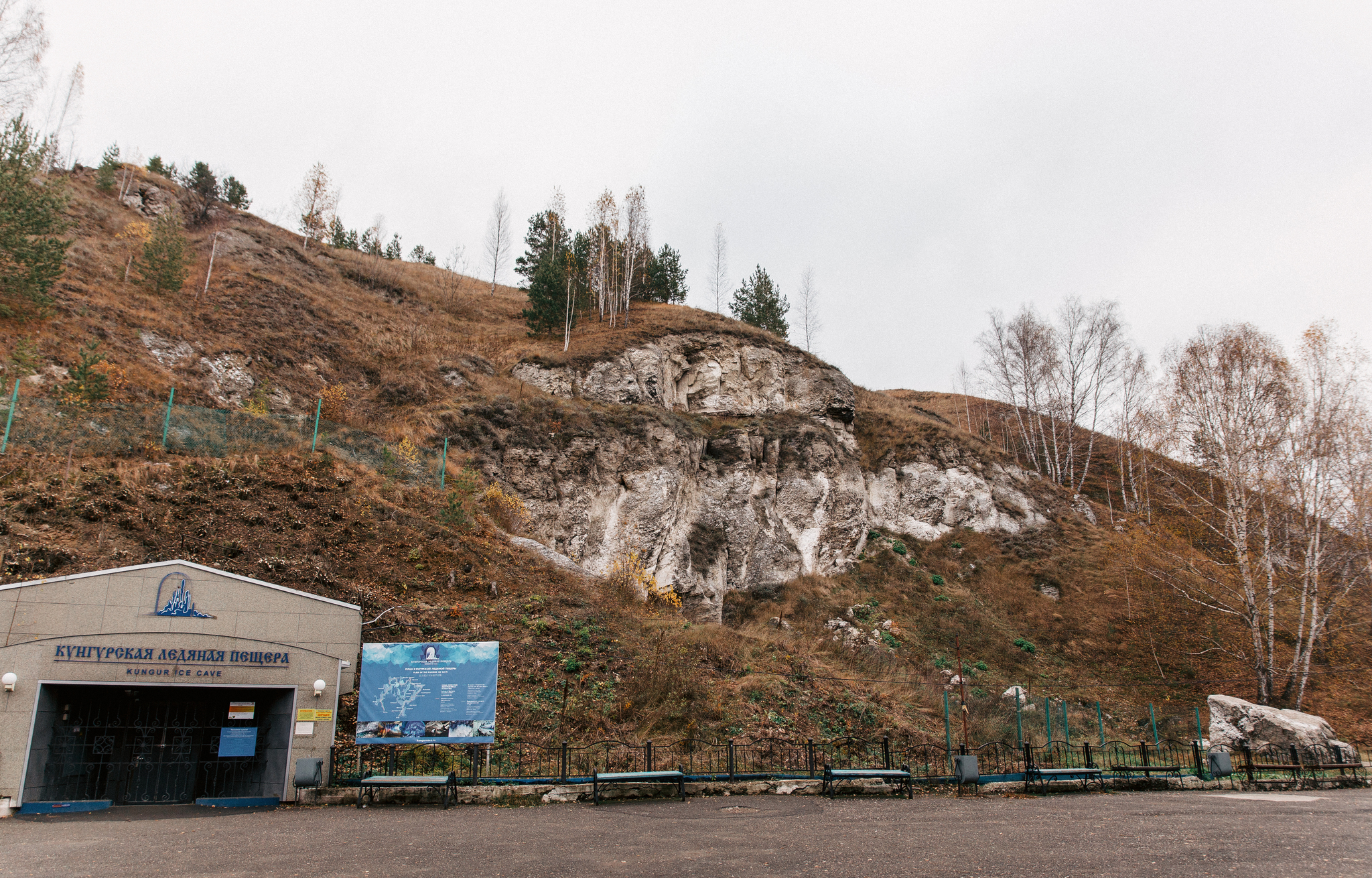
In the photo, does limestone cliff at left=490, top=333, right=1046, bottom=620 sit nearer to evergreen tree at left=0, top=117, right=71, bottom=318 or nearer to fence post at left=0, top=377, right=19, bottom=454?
fence post at left=0, top=377, right=19, bottom=454

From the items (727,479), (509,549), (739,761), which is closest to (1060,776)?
(739,761)

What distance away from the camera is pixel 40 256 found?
24391mm

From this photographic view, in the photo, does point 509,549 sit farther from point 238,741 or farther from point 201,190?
point 201,190

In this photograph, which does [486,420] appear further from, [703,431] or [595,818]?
[595,818]

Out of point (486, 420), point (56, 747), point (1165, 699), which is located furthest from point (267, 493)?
point (1165, 699)

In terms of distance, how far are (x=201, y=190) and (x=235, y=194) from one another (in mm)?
10245

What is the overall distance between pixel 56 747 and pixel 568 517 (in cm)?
1879

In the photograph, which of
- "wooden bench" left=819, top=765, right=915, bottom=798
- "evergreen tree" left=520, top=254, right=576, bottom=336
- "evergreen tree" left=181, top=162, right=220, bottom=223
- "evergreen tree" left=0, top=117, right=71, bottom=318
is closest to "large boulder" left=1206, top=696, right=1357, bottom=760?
"wooden bench" left=819, top=765, right=915, bottom=798

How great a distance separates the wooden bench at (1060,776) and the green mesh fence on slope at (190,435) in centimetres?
1938

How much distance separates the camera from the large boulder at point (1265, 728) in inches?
732

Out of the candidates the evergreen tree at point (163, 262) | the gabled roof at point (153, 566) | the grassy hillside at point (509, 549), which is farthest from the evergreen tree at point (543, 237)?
the gabled roof at point (153, 566)

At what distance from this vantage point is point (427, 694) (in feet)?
43.5

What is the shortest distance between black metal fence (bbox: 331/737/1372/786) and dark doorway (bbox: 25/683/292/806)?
1.47m

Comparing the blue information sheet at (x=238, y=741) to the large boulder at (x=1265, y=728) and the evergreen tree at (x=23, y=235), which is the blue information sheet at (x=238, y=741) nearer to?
the evergreen tree at (x=23, y=235)
